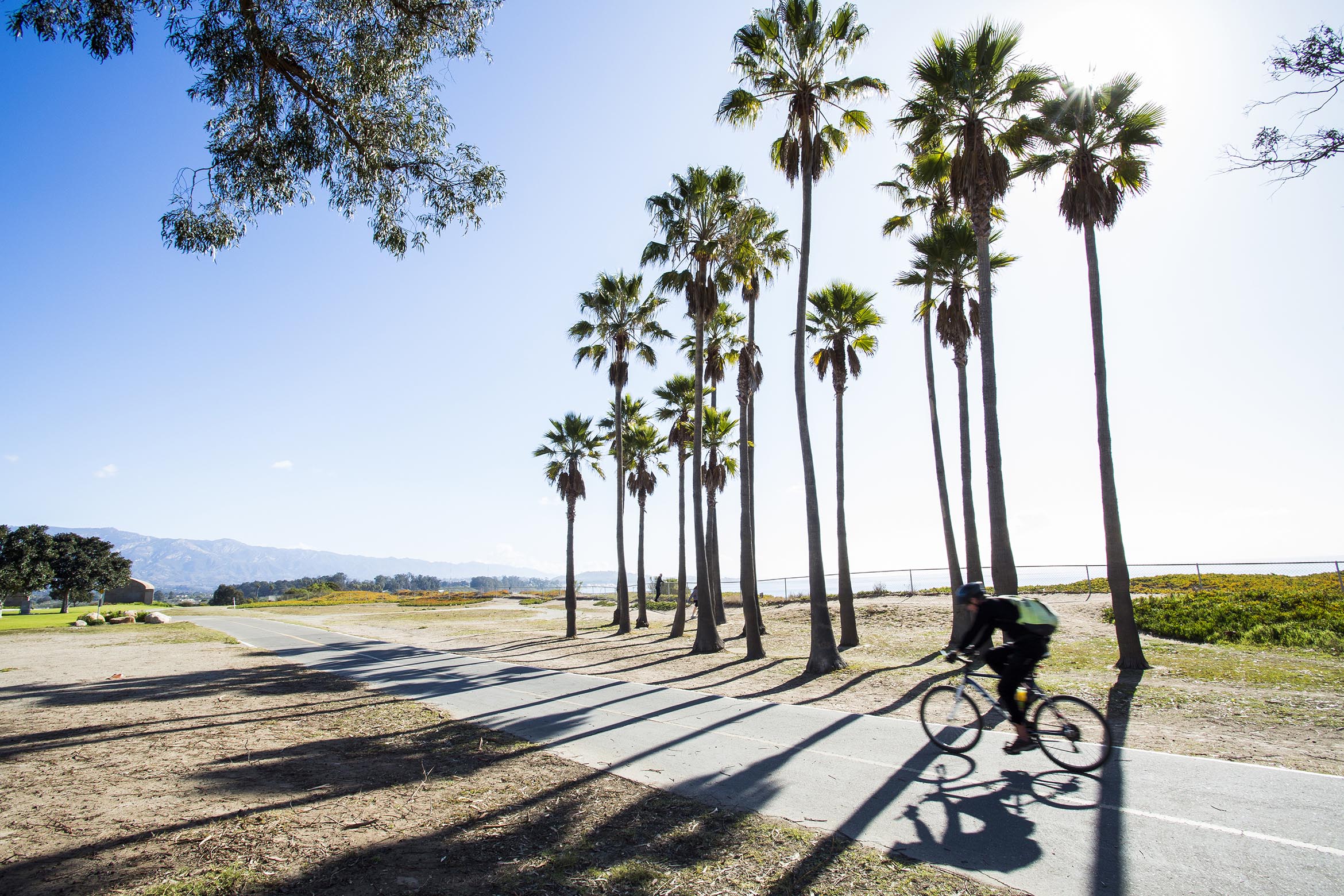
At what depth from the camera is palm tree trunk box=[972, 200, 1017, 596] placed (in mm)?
14086

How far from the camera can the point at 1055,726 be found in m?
6.88

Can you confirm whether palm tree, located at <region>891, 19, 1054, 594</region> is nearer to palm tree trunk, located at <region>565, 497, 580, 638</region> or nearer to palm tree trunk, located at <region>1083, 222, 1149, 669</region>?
palm tree trunk, located at <region>1083, 222, 1149, 669</region>

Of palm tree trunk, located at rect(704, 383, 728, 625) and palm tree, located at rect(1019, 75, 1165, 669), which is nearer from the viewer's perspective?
palm tree, located at rect(1019, 75, 1165, 669)

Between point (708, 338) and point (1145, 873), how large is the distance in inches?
949

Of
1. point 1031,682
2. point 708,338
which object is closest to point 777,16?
point 708,338

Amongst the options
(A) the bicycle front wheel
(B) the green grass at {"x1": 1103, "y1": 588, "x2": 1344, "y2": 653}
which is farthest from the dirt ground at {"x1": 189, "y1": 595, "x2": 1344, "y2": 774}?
(A) the bicycle front wheel

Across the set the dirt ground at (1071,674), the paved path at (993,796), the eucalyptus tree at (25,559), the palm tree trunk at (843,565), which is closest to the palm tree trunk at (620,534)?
the dirt ground at (1071,674)

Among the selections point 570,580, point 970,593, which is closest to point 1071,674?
point 970,593

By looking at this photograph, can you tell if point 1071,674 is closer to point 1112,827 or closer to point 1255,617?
point 1255,617

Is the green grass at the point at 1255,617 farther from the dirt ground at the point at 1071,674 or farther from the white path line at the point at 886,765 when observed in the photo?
the white path line at the point at 886,765

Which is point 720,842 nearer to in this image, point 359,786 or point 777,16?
point 359,786

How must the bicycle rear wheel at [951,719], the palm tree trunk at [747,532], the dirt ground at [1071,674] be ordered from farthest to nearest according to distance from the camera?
the palm tree trunk at [747,532]
the dirt ground at [1071,674]
the bicycle rear wheel at [951,719]

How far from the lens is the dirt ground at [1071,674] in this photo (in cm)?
847

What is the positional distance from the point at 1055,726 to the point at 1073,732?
0.18 m
